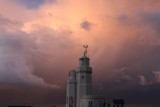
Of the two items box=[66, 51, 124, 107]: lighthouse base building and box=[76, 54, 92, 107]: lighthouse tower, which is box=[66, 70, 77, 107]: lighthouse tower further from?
box=[76, 54, 92, 107]: lighthouse tower

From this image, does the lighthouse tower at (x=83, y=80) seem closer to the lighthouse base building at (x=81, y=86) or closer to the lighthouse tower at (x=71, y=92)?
the lighthouse base building at (x=81, y=86)

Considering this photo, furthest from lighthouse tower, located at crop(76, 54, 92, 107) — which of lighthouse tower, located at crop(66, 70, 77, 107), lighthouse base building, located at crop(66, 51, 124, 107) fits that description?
lighthouse tower, located at crop(66, 70, 77, 107)

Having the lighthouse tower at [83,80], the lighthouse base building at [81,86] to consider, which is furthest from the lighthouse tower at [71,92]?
the lighthouse tower at [83,80]

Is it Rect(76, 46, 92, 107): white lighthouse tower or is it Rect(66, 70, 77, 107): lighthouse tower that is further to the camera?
Rect(66, 70, 77, 107): lighthouse tower

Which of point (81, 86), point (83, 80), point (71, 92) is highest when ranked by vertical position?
point (83, 80)

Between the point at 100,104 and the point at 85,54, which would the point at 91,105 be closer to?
the point at 100,104

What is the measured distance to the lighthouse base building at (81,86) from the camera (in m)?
98.1

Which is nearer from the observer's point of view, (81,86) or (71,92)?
(81,86)

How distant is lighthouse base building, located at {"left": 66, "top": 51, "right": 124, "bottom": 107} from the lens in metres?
98.1

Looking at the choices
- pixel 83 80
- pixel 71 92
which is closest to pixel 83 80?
pixel 83 80

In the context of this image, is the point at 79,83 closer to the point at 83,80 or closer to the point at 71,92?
the point at 83,80

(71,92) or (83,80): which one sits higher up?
(83,80)

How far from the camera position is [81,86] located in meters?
98.9

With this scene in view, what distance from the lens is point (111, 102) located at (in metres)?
100
